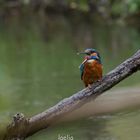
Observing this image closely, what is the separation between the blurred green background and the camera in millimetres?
8273

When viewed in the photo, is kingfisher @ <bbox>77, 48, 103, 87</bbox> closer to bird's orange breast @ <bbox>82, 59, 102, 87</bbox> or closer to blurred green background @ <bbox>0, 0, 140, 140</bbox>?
bird's orange breast @ <bbox>82, 59, 102, 87</bbox>

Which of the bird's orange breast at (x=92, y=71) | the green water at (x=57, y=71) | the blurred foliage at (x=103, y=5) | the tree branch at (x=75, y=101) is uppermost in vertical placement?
the blurred foliage at (x=103, y=5)

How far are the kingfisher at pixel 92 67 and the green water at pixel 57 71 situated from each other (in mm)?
703

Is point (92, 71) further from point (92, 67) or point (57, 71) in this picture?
point (57, 71)

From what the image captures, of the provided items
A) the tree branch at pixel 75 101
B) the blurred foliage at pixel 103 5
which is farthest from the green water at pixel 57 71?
the blurred foliage at pixel 103 5

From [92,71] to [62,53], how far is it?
12.8m

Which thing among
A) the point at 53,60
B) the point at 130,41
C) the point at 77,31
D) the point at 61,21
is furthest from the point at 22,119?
the point at 61,21

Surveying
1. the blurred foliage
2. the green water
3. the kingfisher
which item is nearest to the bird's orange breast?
the kingfisher

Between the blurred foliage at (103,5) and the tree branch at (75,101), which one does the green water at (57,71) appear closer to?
the tree branch at (75,101)

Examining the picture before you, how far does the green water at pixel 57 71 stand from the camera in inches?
315

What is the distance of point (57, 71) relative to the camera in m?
15.9

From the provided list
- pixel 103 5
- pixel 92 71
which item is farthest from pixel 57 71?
pixel 103 5

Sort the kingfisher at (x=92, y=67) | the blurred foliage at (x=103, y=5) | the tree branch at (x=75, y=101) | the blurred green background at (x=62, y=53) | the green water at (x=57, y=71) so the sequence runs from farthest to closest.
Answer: the blurred foliage at (x=103, y=5), the blurred green background at (x=62, y=53), the green water at (x=57, y=71), the kingfisher at (x=92, y=67), the tree branch at (x=75, y=101)

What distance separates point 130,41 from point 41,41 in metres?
4.66
